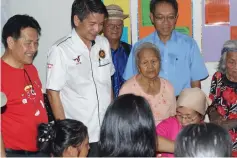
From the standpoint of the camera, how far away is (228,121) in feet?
10.6

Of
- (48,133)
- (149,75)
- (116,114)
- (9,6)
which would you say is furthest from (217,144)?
(9,6)

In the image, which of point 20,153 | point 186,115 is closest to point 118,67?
point 186,115

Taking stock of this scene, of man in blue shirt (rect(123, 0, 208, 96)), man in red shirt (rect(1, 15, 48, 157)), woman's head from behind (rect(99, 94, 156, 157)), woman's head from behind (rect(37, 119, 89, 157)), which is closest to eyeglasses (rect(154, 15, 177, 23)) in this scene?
man in blue shirt (rect(123, 0, 208, 96))

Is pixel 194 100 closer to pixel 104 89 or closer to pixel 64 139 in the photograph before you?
pixel 104 89

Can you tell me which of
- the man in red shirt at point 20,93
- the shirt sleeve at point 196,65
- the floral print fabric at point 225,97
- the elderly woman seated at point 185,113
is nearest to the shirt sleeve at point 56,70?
the man in red shirt at point 20,93

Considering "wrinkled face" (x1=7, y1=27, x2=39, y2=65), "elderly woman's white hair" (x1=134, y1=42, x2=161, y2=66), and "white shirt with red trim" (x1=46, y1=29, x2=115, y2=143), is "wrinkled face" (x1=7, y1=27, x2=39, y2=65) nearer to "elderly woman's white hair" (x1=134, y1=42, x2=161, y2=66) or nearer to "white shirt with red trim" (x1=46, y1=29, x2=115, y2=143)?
"white shirt with red trim" (x1=46, y1=29, x2=115, y2=143)

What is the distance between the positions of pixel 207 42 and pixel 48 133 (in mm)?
2134

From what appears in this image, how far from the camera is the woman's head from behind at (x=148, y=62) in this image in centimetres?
307

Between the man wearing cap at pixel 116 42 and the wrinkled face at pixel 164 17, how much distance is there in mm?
311

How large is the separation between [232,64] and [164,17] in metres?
0.64

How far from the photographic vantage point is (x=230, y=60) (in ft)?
10.9

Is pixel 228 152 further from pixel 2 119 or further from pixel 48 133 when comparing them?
pixel 2 119

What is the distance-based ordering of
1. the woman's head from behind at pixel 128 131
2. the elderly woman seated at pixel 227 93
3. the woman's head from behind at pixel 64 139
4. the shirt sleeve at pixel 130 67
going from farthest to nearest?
the shirt sleeve at pixel 130 67, the elderly woman seated at pixel 227 93, the woman's head from behind at pixel 64 139, the woman's head from behind at pixel 128 131

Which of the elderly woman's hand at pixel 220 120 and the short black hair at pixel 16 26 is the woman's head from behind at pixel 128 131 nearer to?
the short black hair at pixel 16 26
